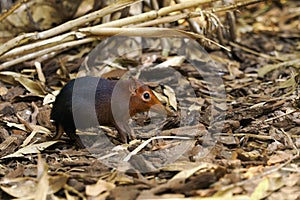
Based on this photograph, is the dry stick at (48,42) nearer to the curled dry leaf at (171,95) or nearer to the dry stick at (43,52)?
the dry stick at (43,52)

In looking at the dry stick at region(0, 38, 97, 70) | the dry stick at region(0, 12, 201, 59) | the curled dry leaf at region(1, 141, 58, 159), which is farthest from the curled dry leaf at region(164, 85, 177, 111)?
the curled dry leaf at region(1, 141, 58, 159)

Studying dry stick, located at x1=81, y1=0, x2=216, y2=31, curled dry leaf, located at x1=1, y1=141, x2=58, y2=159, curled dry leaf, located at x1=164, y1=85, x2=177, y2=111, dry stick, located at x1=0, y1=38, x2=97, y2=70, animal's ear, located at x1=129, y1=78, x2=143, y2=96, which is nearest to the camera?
curled dry leaf, located at x1=1, y1=141, x2=58, y2=159

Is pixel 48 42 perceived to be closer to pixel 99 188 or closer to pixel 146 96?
pixel 146 96

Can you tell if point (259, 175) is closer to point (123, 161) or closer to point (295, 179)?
point (295, 179)

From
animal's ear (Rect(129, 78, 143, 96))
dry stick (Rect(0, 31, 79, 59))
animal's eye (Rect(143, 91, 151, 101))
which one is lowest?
animal's eye (Rect(143, 91, 151, 101))

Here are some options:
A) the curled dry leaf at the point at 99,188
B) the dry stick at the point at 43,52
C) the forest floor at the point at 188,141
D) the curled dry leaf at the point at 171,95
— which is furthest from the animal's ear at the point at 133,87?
the curled dry leaf at the point at 99,188

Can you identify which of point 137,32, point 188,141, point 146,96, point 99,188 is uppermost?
point 137,32

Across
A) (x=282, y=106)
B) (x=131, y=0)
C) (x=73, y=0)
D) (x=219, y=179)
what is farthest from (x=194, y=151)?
(x=73, y=0)

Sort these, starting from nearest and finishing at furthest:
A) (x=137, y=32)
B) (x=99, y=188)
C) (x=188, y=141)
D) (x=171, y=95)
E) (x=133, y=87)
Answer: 1. (x=99, y=188)
2. (x=188, y=141)
3. (x=133, y=87)
4. (x=137, y=32)
5. (x=171, y=95)

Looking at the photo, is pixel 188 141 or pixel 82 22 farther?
A: pixel 82 22

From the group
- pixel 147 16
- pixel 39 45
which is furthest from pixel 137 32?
pixel 39 45

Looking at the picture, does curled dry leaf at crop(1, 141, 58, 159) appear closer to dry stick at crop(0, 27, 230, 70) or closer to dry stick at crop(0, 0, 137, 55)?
dry stick at crop(0, 0, 137, 55)
